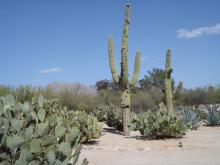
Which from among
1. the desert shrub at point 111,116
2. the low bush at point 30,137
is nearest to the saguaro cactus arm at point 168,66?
the desert shrub at point 111,116

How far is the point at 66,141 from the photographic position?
192 inches

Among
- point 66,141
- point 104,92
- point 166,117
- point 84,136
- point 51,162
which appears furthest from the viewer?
point 104,92

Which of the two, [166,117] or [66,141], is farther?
[166,117]

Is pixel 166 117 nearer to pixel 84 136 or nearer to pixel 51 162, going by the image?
pixel 84 136

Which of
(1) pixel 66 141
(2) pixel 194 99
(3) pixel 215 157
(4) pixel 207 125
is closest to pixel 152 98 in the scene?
(2) pixel 194 99

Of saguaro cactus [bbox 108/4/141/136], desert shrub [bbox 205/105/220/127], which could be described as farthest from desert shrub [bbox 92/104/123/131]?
desert shrub [bbox 205/105/220/127]

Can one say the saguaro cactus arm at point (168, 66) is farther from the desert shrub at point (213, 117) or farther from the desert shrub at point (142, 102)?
the desert shrub at point (142, 102)

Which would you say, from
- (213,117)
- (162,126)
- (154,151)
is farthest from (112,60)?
(154,151)

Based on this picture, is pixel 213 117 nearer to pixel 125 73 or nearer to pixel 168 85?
pixel 168 85

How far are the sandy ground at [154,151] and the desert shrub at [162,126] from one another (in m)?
0.37

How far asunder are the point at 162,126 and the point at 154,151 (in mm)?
2790

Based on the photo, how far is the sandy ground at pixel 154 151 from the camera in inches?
369

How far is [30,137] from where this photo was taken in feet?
14.8

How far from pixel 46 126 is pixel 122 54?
12.0 metres
